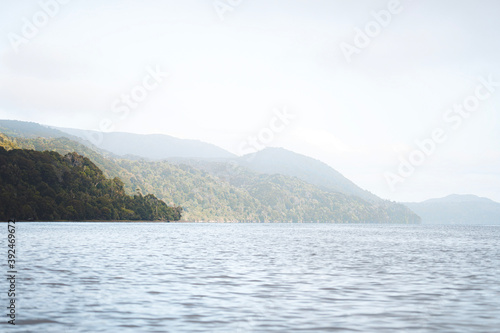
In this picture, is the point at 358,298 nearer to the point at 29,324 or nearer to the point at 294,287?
the point at 294,287

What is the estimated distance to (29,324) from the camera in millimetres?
22453

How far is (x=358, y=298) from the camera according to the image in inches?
1217

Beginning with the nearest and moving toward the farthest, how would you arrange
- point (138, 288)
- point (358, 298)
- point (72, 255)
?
1. point (358, 298)
2. point (138, 288)
3. point (72, 255)

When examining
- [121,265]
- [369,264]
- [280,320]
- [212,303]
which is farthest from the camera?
[369,264]

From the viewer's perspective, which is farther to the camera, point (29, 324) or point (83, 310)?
point (83, 310)

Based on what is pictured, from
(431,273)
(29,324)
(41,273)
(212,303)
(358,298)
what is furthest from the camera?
(431,273)

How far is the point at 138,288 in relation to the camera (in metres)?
34.2

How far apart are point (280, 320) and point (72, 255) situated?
136ft

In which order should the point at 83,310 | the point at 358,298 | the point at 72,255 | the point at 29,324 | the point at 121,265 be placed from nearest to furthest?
the point at 29,324 → the point at 83,310 → the point at 358,298 → the point at 121,265 → the point at 72,255

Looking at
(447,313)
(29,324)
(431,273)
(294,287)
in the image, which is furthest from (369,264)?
(29,324)

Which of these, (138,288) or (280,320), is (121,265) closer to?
(138,288)

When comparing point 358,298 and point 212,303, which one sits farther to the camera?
point 358,298

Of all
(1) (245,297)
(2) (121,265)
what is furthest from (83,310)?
(2) (121,265)

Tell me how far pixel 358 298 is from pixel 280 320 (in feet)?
27.2
